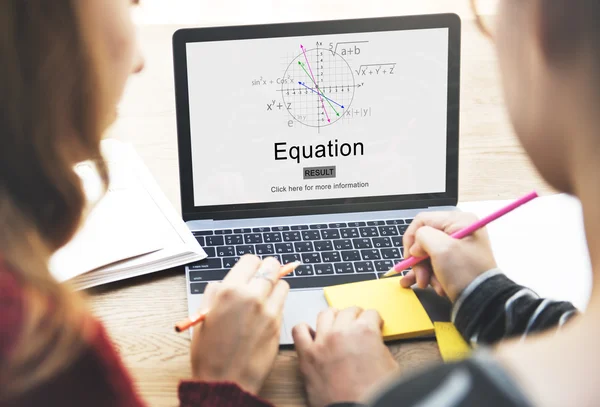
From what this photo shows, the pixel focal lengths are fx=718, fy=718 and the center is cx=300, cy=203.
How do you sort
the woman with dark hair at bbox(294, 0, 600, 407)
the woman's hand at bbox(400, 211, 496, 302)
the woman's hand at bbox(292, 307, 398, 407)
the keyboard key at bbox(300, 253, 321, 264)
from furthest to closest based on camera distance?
the keyboard key at bbox(300, 253, 321, 264), the woman's hand at bbox(400, 211, 496, 302), the woman's hand at bbox(292, 307, 398, 407), the woman with dark hair at bbox(294, 0, 600, 407)

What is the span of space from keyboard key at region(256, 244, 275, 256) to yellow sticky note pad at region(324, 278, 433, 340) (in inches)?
4.9

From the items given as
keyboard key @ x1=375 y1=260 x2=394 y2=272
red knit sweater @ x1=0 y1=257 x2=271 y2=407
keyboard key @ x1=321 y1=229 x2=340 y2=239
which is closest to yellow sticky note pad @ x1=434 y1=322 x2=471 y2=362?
keyboard key @ x1=375 y1=260 x2=394 y2=272

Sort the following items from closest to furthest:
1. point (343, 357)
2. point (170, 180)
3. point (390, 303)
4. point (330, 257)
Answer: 1. point (343, 357)
2. point (390, 303)
3. point (330, 257)
4. point (170, 180)

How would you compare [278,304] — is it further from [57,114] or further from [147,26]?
[147,26]

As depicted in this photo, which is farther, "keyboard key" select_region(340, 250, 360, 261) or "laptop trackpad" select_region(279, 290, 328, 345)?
"keyboard key" select_region(340, 250, 360, 261)

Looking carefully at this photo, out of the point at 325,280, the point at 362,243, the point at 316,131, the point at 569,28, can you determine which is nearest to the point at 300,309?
the point at 325,280

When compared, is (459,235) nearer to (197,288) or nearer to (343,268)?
(343,268)

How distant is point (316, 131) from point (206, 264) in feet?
0.84

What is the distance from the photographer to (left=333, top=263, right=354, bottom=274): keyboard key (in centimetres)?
91

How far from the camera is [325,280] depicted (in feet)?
2.92

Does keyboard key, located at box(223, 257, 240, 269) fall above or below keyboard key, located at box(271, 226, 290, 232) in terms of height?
below

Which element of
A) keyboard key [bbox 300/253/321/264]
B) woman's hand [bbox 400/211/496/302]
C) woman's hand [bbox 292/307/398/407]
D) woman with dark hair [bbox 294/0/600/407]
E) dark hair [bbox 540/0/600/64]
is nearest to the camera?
woman with dark hair [bbox 294/0/600/407]

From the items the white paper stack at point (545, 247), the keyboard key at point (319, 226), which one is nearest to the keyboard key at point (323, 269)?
the keyboard key at point (319, 226)

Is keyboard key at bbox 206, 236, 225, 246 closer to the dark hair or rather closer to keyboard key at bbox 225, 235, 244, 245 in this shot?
keyboard key at bbox 225, 235, 244, 245
